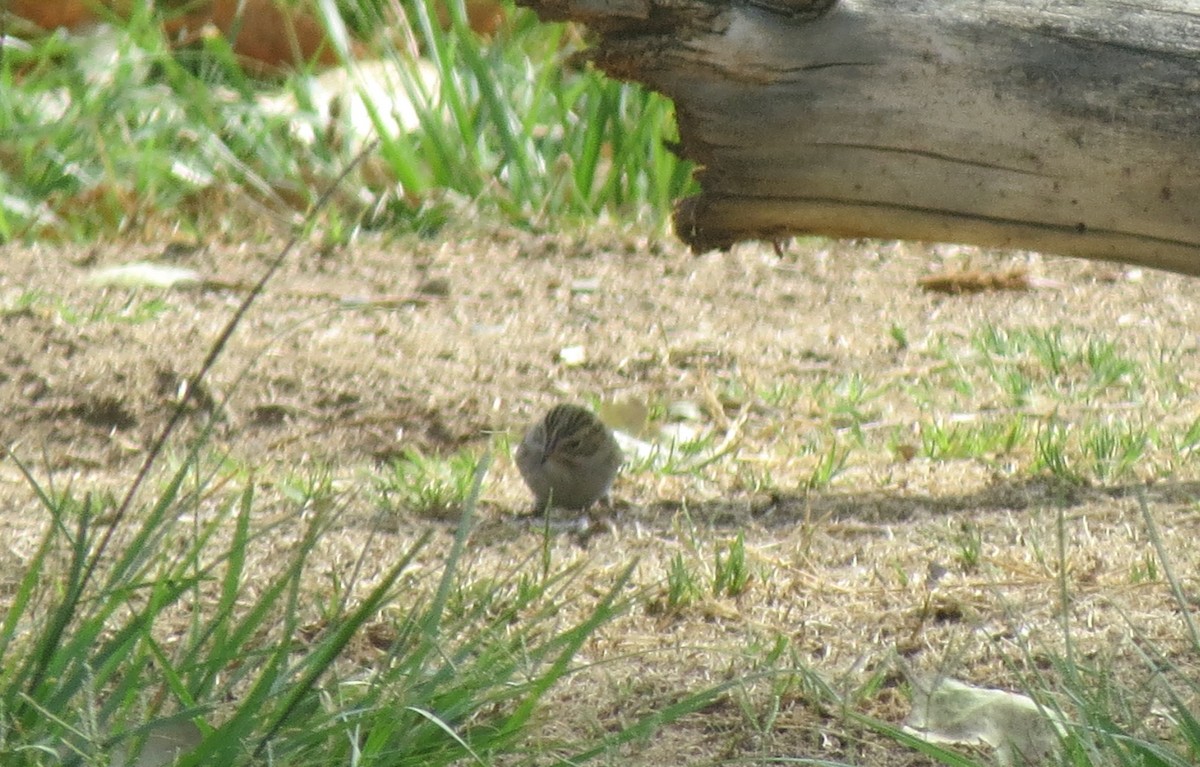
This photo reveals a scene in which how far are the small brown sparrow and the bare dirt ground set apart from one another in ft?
0.31

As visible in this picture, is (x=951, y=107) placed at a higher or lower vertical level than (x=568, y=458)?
higher

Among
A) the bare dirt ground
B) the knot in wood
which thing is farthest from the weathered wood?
the bare dirt ground

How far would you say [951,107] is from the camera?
3.83 m

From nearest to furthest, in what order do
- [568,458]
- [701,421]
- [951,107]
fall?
1. [951,107]
2. [568,458]
3. [701,421]

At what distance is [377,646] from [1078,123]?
1.83 metres

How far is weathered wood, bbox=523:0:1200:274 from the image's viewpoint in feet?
12.3

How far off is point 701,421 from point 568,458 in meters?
1.04

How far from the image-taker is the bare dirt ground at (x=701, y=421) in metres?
3.10

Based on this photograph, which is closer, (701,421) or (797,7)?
(797,7)

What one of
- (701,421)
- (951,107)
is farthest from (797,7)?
(701,421)

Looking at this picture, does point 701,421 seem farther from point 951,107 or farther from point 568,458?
point 951,107

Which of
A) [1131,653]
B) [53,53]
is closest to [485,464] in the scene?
[1131,653]

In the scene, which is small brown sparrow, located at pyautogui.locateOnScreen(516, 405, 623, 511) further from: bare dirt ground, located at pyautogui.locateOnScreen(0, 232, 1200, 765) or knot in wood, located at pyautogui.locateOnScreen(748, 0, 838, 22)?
knot in wood, located at pyautogui.locateOnScreen(748, 0, 838, 22)

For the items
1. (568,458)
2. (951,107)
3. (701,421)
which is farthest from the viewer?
(701,421)
